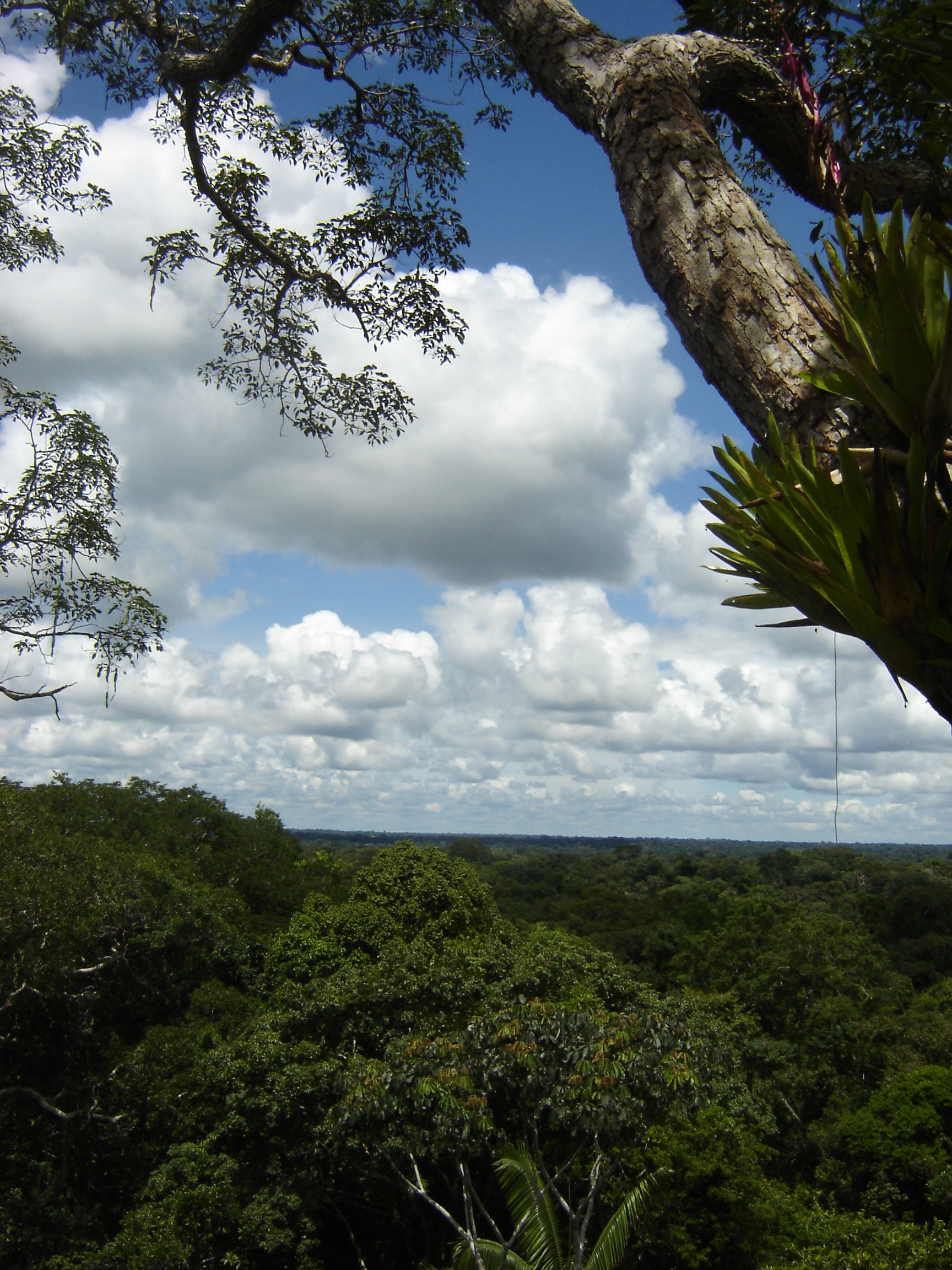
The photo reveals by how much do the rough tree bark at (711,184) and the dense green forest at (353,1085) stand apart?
284 inches

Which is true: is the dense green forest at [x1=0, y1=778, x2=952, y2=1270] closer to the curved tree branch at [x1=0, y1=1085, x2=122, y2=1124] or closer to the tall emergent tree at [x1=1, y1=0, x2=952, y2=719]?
the curved tree branch at [x1=0, y1=1085, x2=122, y2=1124]

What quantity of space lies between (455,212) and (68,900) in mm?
9955

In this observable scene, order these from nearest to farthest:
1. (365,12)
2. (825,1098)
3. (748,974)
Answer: (365,12) → (825,1098) → (748,974)

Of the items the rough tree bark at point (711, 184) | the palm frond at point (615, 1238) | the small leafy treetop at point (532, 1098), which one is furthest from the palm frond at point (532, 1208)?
the rough tree bark at point (711, 184)

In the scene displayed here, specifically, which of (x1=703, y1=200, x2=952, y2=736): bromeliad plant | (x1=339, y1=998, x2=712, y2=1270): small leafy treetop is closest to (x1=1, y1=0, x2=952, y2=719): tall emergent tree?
(x1=703, y1=200, x2=952, y2=736): bromeliad plant

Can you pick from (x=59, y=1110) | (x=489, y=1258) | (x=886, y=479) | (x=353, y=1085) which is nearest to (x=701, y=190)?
(x=886, y=479)

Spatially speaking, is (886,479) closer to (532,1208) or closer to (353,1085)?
(353,1085)

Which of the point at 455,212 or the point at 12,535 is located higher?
the point at 455,212

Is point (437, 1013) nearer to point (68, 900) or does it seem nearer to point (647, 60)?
point (68, 900)

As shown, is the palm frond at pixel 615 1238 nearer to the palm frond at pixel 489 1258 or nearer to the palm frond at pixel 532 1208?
the palm frond at pixel 532 1208

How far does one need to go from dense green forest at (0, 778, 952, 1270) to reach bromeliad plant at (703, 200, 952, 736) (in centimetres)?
707

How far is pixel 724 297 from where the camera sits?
1.81m

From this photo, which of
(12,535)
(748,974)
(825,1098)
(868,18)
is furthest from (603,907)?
(868,18)

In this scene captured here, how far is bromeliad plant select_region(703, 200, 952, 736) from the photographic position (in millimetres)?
1450
